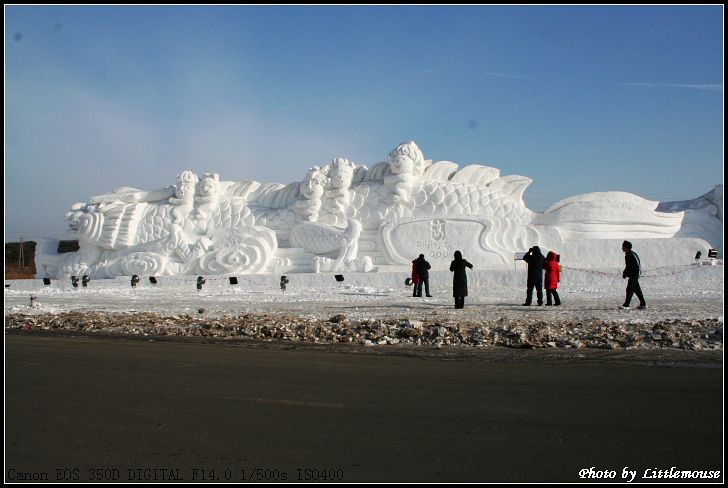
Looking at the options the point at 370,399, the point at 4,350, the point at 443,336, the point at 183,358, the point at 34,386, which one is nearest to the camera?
the point at 370,399

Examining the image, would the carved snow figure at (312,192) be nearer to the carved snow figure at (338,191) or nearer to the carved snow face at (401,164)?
the carved snow figure at (338,191)

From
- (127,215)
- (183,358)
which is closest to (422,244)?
(127,215)

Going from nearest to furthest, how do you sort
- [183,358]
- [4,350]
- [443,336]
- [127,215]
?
[183,358] < [4,350] < [443,336] < [127,215]

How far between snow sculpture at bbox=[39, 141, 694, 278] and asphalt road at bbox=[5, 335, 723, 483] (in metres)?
10.5

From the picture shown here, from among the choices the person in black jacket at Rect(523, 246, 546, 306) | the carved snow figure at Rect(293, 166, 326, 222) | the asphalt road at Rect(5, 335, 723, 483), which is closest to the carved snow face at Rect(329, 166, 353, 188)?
the carved snow figure at Rect(293, 166, 326, 222)

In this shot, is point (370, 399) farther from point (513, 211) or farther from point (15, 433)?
point (513, 211)

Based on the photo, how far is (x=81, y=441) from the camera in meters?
2.84

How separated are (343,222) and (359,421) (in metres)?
13.6

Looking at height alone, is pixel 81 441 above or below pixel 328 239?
below

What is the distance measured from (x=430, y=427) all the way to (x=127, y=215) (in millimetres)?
16367

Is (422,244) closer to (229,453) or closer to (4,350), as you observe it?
(4,350)

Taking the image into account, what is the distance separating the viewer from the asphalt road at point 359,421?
2484 millimetres

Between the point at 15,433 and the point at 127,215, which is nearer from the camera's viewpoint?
the point at 15,433

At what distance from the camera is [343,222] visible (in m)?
16.6
